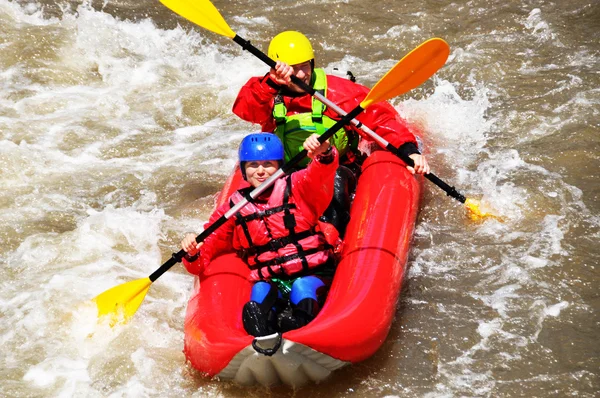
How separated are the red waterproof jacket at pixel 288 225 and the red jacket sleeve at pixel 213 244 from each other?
0.18 meters

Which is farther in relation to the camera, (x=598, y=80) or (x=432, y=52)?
(x=598, y=80)

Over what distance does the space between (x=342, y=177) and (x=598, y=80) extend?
9.54ft

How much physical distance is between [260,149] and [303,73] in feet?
2.63

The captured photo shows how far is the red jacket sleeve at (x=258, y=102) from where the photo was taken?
4621 mm

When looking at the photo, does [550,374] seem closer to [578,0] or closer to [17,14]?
[578,0]

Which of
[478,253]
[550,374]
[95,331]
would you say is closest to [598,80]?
[478,253]

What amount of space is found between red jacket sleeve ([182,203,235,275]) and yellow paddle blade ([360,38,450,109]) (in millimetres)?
945

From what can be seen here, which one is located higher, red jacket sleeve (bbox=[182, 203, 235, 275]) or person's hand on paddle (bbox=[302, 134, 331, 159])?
person's hand on paddle (bbox=[302, 134, 331, 159])

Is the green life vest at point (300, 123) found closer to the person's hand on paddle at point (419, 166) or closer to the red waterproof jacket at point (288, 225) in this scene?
the person's hand on paddle at point (419, 166)

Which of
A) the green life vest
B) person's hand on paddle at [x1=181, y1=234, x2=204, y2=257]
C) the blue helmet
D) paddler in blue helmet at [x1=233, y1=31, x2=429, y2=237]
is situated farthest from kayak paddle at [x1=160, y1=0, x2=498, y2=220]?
person's hand on paddle at [x1=181, y1=234, x2=204, y2=257]

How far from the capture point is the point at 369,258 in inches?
153

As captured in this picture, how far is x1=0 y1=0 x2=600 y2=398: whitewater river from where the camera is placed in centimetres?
392

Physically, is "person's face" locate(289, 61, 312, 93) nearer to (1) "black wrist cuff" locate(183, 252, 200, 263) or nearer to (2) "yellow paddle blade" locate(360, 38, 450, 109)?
(2) "yellow paddle blade" locate(360, 38, 450, 109)

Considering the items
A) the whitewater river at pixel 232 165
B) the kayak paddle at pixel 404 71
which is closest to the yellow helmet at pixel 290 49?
the kayak paddle at pixel 404 71
